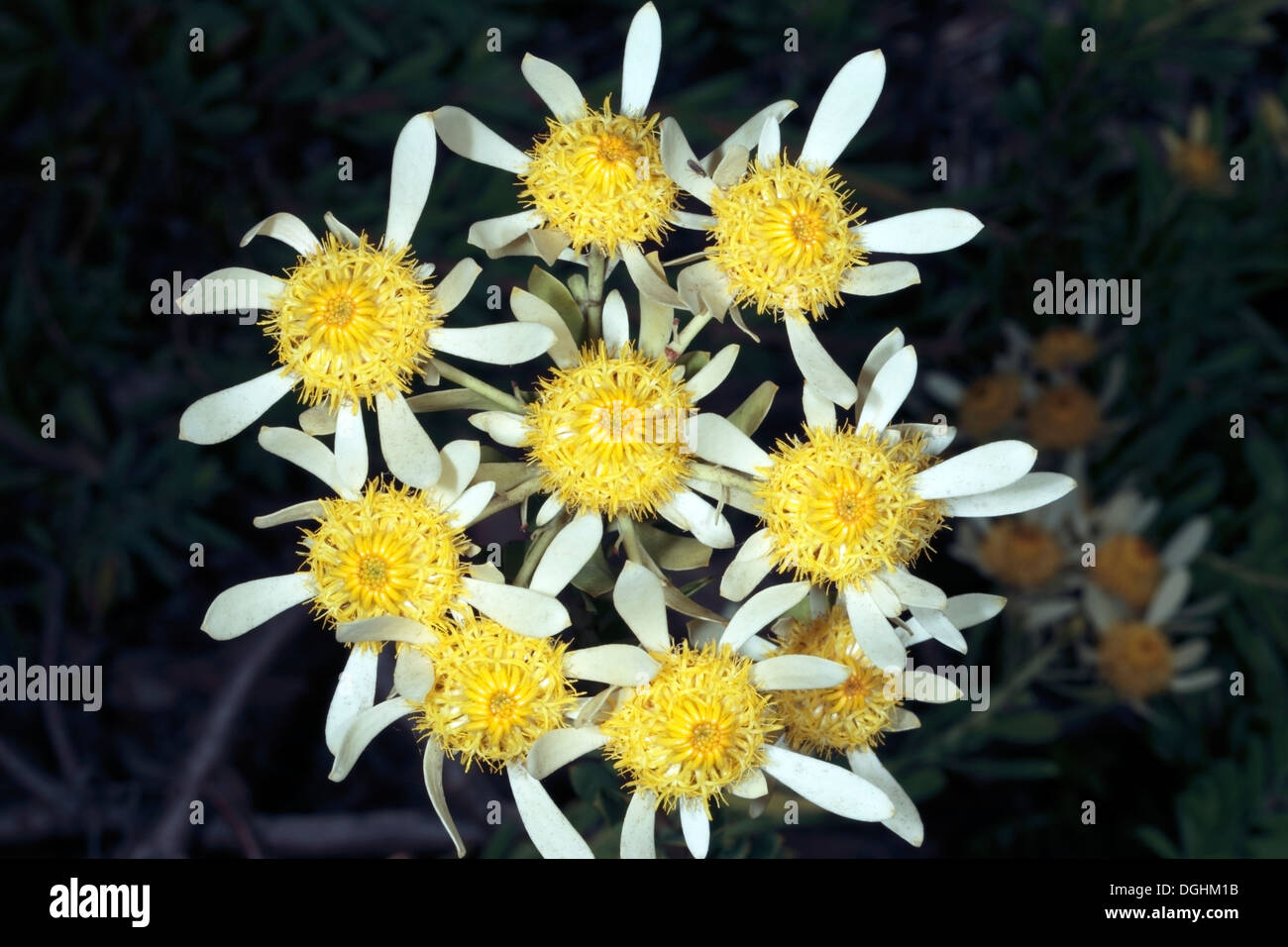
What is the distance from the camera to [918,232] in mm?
1098

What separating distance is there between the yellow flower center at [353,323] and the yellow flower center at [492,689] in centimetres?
25

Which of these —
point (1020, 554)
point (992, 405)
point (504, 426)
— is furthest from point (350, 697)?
point (992, 405)

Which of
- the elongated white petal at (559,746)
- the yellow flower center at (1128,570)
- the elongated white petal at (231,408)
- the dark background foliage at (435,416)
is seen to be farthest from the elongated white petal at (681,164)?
the yellow flower center at (1128,570)

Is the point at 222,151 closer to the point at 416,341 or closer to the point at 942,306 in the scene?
the point at 416,341

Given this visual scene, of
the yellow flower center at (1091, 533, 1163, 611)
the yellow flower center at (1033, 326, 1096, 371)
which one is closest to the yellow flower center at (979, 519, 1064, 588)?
the yellow flower center at (1091, 533, 1163, 611)

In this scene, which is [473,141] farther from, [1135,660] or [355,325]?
[1135,660]

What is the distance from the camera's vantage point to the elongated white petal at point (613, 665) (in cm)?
95

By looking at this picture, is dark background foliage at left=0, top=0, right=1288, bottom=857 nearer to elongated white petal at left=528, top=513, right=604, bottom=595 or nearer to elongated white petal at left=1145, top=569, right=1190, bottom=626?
elongated white petal at left=1145, top=569, right=1190, bottom=626

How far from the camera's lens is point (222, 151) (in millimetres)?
1925

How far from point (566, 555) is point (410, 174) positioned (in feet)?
1.32

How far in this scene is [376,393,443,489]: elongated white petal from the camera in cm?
94

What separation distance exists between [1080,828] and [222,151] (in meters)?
2.00

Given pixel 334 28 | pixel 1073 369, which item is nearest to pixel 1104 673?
pixel 1073 369

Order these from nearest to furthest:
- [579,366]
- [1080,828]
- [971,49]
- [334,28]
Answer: [579,366], [334,28], [1080,828], [971,49]
